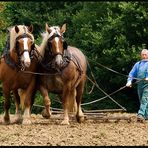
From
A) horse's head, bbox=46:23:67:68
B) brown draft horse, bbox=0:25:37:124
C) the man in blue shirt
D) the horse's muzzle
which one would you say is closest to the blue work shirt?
the man in blue shirt

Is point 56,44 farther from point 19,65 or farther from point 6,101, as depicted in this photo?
point 6,101

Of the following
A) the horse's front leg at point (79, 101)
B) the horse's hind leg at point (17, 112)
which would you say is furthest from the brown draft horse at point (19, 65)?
the horse's front leg at point (79, 101)

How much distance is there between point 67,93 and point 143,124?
1565 mm

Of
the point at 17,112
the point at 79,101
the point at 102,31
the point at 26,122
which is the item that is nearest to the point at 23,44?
the point at 26,122

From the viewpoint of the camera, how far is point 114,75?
2773 cm

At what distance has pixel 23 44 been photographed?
12086 millimetres

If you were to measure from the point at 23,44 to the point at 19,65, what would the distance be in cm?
46

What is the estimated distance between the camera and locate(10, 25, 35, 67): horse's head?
11.9 metres

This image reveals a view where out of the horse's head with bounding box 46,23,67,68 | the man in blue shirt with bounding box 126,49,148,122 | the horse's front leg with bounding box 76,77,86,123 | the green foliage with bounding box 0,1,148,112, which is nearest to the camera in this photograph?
the horse's head with bounding box 46,23,67,68

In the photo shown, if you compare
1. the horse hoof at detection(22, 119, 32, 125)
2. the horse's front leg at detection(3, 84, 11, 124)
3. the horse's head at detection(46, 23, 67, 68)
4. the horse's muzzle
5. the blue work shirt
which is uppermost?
the horse's head at detection(46, 23, 67, 68)

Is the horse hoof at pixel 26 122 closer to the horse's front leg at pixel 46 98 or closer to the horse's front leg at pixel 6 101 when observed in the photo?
the horse's front leg at pixel 46 98

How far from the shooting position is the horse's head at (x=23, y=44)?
11.9 metres

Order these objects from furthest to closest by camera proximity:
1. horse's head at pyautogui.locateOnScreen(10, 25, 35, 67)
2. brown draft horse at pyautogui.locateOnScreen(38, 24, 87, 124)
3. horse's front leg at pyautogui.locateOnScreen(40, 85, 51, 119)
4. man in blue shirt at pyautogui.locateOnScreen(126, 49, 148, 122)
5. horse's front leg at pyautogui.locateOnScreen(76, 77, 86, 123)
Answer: man in blue shirt at pyautogui.locateOnScreen(126, 49, 148, 122) → horse's front leg at pyautogui.locateOnScreen(76, 77, 86, 123) → horse's front leg at pyautogui.locateOnScreen(40, 85, 51, 119) → brown draft horse at pyautogui.locateOnScreen(38, 24, 87, 124) → horse's head at pyautogui.locateOnScreen(10, 25, 35, 67)

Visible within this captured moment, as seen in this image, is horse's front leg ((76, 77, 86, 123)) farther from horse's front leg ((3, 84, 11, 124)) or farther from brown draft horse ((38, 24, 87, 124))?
horse's front leg ((3, 84, 11, 124))
